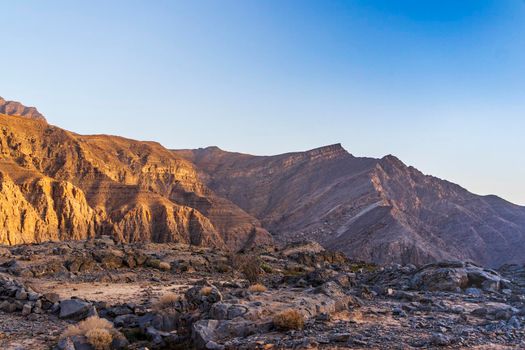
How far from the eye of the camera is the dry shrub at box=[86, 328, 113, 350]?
13578 millimetres

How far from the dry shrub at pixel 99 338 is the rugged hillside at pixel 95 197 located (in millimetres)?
71603

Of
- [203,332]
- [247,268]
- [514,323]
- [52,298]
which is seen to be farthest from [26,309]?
[247,268]

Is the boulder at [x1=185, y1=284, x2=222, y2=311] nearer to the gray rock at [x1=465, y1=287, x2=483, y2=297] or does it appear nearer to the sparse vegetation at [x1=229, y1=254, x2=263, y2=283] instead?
the gray rock at [x1=465, y1=287, x2=483, y2=297]

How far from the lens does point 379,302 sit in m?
18.9

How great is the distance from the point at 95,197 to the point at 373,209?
67.2 metres

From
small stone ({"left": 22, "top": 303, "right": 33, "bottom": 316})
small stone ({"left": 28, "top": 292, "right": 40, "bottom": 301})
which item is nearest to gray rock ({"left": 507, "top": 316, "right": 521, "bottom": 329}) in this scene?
small stone ({"left": 22, "top": 303, "right": 33, "bottom": 316})

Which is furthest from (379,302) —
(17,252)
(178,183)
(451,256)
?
(178,183)

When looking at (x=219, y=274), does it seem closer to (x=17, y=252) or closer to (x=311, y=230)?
(x=17, y=252)

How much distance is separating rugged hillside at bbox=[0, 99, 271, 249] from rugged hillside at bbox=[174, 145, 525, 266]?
21.2 meters

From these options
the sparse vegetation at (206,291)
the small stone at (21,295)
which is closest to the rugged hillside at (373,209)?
the sparse vegetation at (206,291)

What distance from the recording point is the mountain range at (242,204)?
313 feet

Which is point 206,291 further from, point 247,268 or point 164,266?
point 247,268

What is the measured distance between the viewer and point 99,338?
13703 mm

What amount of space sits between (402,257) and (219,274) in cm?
7596
